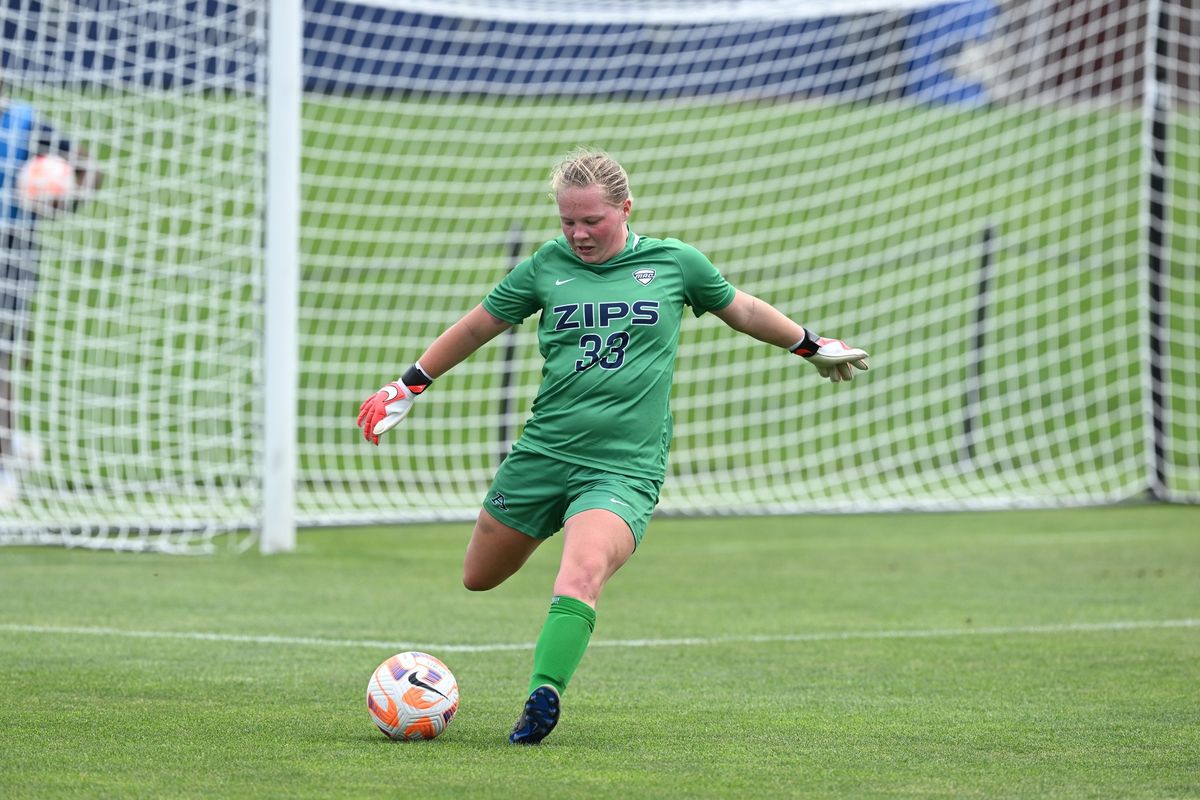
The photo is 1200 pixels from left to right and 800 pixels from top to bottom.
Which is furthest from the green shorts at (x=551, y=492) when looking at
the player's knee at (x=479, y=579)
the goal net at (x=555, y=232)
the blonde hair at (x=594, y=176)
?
the goal net at (x=555, y=232)

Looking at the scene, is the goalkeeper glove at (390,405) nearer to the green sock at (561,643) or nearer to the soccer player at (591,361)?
the soccer player at (591,361)

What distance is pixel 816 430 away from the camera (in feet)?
50.6

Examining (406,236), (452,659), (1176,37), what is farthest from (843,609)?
(406,236)

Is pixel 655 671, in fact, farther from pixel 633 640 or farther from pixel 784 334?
pixel 784 334

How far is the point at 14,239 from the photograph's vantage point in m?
11.3

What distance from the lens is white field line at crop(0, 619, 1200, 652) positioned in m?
6.95

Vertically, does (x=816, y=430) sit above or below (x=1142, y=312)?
below

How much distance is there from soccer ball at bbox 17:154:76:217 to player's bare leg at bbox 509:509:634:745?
275 inches

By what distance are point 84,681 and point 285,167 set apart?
4.98 m

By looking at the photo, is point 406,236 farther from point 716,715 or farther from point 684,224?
point 716,715

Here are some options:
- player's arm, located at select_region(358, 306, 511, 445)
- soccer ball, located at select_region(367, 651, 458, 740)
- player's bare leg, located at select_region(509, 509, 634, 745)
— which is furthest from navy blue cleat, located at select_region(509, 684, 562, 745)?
player's arm, located at select_region(358, 306, 511, 445)

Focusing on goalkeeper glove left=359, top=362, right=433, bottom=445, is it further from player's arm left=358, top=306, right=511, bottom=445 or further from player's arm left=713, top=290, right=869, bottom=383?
player's arm left=713, top=290, right=869, bottom=383

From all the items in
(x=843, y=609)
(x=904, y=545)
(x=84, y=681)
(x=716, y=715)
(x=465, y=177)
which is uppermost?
(x=716, y=715)

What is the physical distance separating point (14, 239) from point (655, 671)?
263 inches
